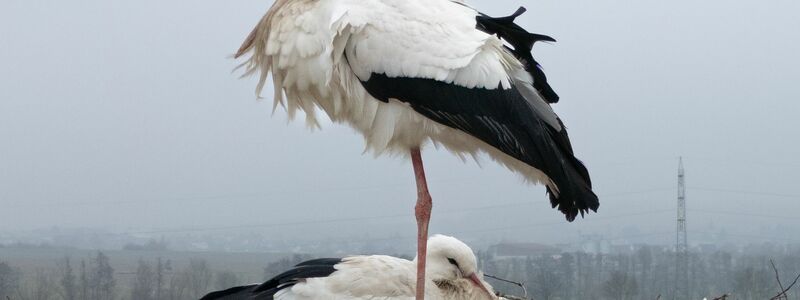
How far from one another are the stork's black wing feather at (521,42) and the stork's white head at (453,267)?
0.73m

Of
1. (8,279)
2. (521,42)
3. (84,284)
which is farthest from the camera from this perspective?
(84,284)

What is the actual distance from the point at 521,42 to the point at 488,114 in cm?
35

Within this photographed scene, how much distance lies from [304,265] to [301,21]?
100cm

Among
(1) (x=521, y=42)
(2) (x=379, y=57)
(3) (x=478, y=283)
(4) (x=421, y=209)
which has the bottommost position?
(3) (x=478, y=283)

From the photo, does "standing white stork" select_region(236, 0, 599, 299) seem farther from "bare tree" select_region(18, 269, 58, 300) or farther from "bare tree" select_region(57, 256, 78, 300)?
"bare tree" select_region(57, 256, 78, 300)

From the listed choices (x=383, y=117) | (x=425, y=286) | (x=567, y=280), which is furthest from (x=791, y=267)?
(x=383, y=117)

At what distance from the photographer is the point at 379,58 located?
2977 mm

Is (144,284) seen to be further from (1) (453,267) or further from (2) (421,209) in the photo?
(2) (421,209)

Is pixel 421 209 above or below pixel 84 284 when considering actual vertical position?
above

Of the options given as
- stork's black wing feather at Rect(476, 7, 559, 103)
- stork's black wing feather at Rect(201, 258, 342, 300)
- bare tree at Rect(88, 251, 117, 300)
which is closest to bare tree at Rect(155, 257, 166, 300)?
bare tree at Rect(88, 251, 117, 300)

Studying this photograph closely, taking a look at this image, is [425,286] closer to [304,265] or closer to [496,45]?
[304,265]

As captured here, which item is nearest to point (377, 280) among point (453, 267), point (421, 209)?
point (421, 209)

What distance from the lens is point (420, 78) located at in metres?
2.99

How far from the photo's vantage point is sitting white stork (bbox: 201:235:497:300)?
11.4 ft
